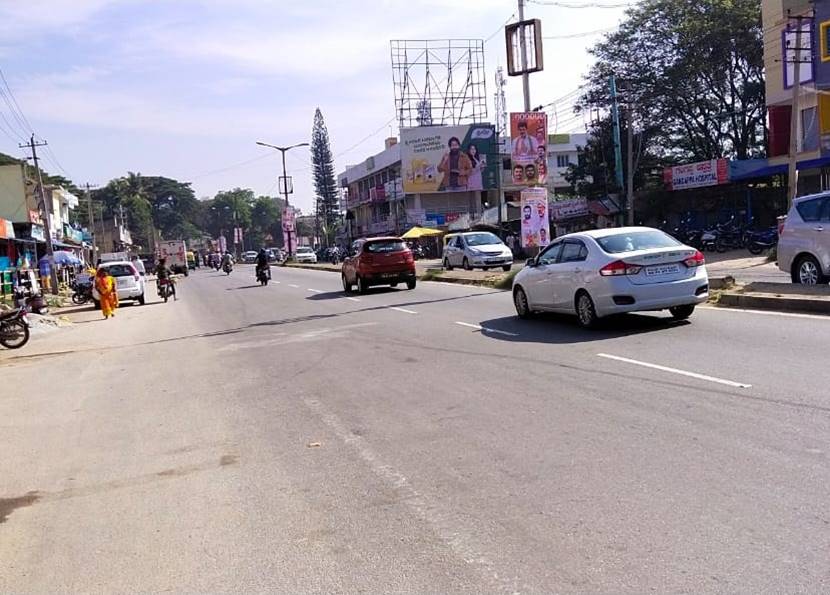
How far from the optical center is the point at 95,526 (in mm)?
5348

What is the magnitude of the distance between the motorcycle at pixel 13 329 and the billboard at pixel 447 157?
2239 inches

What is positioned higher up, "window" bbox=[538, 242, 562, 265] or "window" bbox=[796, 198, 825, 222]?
"window" bbox=[796, 198, 825, 222]

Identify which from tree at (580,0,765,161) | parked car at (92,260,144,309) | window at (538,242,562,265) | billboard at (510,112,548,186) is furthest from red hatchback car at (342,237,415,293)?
Result: tree at (580,0,765,161)

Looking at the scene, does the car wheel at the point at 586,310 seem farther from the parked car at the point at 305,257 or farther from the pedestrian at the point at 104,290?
the parked car at the point at 305,257

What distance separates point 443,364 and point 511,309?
6718mm

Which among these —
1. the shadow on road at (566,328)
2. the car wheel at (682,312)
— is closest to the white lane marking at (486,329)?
the shadow on road at (566,328)

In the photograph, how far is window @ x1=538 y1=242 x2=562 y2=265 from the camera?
1353 centimetres

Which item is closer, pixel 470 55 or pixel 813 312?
pixel 813 312

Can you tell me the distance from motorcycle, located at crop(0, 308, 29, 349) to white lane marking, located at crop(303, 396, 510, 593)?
1266 cm

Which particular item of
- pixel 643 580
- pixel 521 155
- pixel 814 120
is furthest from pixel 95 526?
pixel 814 120

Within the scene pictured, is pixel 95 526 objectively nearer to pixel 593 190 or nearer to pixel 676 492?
pixel 676 492

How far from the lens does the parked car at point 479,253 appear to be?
1350 inches

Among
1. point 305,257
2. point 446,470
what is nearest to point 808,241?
point 446,470

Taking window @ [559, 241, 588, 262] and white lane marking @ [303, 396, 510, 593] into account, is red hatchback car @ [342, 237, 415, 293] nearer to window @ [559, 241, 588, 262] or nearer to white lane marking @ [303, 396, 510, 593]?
window @ [559, 241, 588, 262]
